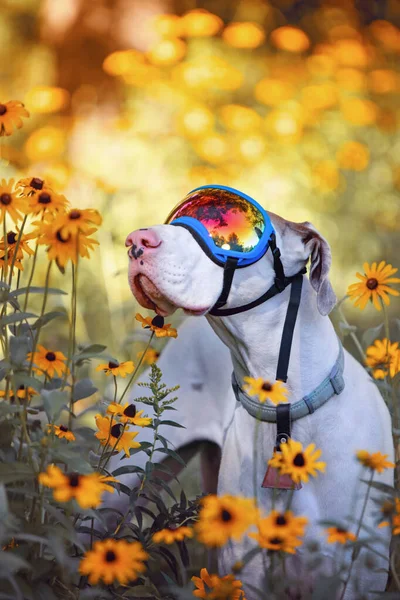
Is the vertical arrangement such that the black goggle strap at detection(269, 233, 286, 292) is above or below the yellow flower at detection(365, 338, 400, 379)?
above

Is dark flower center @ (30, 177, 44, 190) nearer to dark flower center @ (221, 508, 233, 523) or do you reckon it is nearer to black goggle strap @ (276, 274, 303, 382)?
black goggle strap @ (276, 274, 303, 382)

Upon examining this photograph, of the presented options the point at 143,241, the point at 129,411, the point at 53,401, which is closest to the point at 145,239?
the point at 143,241

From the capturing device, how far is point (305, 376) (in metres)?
1.96

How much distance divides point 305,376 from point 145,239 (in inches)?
19.4

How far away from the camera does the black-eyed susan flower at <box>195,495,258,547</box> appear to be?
131cm

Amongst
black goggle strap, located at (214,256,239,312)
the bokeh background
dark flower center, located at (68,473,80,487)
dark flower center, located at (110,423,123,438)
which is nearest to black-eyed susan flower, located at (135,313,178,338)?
black goggle strap, located at (214,256,239,312)

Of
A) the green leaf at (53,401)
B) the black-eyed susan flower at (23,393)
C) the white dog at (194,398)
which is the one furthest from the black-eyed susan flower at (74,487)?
the white dog at (194,398)

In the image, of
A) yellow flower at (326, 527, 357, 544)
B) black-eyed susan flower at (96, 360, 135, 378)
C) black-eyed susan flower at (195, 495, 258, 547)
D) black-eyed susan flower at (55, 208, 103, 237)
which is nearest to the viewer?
black-eyed susan flower at (195, 495, 258, 547)

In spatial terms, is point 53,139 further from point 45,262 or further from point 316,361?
point 316,361

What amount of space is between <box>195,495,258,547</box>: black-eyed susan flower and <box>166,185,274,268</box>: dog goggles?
652 mm

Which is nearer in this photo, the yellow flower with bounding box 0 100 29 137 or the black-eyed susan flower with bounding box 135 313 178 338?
the yellow flower with bounding box 0 100 29 137

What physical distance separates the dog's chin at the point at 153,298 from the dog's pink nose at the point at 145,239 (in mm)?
65

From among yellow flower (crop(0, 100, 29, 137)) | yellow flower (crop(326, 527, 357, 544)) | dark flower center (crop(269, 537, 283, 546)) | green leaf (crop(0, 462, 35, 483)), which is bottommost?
dark flower center (crop(269, 537, 283, 546))

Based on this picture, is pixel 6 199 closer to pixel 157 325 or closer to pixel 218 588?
pixel 157 325
